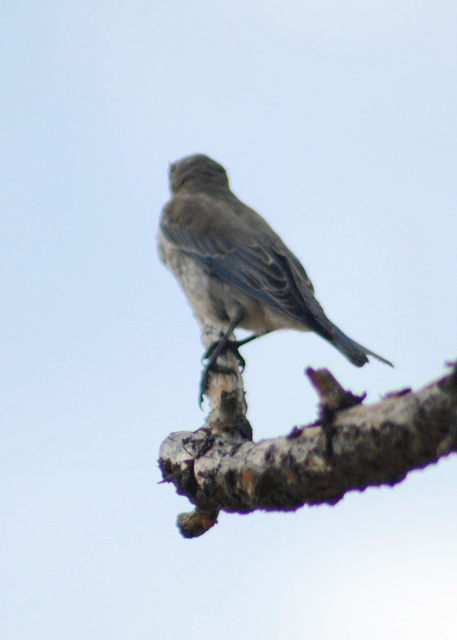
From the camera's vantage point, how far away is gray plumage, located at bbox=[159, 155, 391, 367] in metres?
5.27

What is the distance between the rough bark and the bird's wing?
4.70 feet

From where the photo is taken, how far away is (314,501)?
9.49 feet

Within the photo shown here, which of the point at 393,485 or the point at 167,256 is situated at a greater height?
the point at 167,256

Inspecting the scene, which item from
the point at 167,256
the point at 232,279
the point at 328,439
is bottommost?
the point at 328,439

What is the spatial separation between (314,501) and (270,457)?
0.75 feet

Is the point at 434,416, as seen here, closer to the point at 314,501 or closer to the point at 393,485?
the point at 393,485

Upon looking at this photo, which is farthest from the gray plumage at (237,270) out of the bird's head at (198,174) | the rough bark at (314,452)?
the rough bark at (314,452)

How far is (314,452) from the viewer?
8.98ft

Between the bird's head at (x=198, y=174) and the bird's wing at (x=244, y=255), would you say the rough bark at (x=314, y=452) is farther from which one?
the bird's head at (x=198, y=174)

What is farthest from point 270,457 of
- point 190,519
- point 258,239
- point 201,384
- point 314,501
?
point 258,239

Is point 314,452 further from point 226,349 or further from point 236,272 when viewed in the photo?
point 236,272

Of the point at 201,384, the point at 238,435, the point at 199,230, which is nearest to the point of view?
the point at 238,435

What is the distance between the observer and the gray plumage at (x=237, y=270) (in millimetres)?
5266

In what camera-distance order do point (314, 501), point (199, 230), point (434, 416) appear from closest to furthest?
point (434, 416)
point (314, 501)
point (199, 230)
